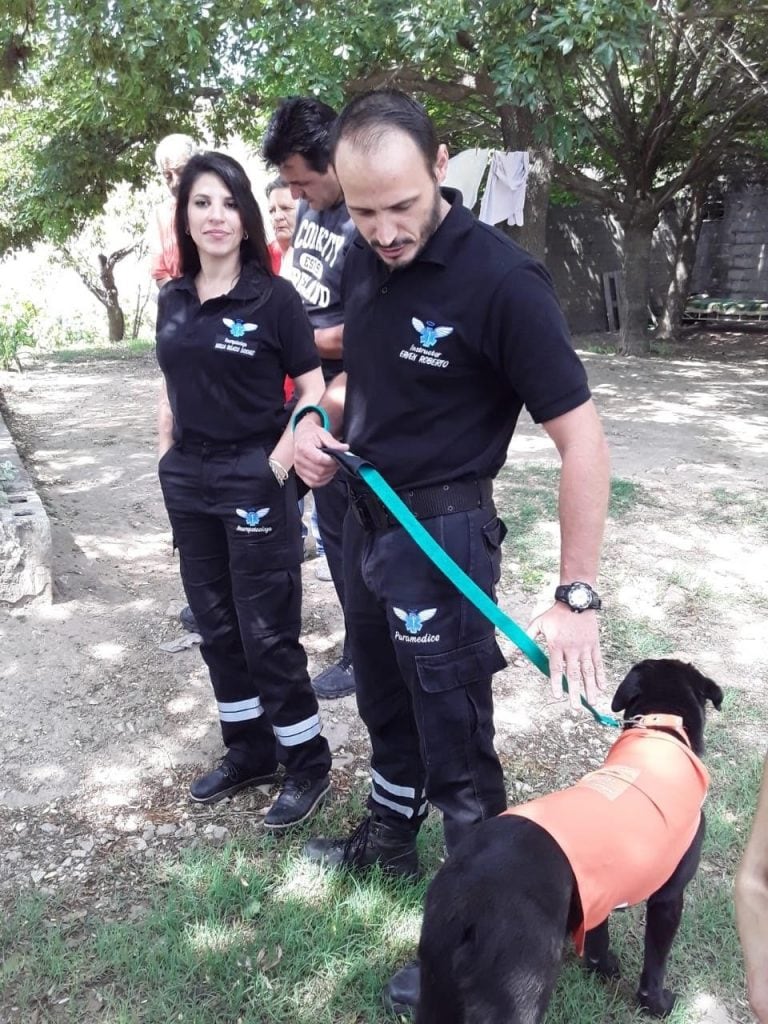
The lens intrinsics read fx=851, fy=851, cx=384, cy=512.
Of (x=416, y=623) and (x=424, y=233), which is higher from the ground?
(x=424, y=233)

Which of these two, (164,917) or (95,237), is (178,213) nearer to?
(164,917)

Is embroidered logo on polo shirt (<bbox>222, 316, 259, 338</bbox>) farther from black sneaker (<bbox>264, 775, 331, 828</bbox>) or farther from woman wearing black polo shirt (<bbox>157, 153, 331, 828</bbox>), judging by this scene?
black sneaker (<bbox>264, 775, 331, 828</bbox>)

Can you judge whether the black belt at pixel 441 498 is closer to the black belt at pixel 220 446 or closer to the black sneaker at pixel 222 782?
the black belt at pixel 220 446

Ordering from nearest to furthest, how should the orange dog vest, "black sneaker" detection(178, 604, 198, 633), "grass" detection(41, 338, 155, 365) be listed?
the orange dog vest, "black sneaker" detection(178, 604, 198, 633), "grass" detection(41, 338, 155, 365)

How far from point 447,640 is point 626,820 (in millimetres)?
550

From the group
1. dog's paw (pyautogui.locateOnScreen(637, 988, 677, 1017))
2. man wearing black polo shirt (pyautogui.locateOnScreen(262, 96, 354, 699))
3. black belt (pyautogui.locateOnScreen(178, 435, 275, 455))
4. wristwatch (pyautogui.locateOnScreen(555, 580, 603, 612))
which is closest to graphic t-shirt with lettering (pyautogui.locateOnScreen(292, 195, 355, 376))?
man wearing black polo shirt (pyautogui.locateOnScreen(262, 96, 354, 699))

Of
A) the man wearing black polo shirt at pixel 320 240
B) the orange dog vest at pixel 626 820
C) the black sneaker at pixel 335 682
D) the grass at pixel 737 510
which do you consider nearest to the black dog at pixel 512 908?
the orange dog vest at pixel 626 820

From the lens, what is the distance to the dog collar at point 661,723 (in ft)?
7.13

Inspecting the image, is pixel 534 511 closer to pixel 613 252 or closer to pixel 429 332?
pixel 429 332

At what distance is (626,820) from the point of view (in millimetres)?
1842

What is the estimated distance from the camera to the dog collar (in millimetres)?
2174

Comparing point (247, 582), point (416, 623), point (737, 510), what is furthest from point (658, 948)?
point (737, 510)

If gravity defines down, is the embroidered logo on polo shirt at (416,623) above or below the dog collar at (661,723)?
above

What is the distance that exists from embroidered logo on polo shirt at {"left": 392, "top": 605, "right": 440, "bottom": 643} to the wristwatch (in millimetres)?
344
